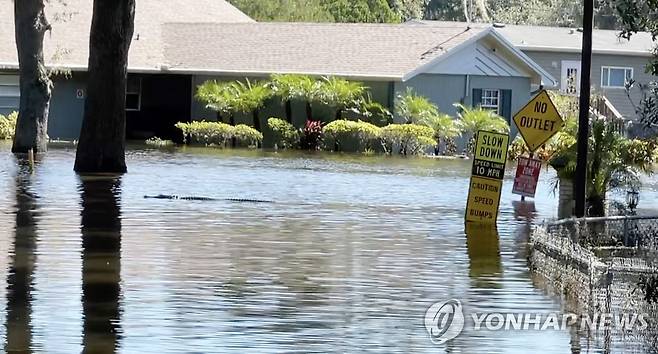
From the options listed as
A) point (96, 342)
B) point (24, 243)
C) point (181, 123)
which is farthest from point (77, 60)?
point (96, 342)

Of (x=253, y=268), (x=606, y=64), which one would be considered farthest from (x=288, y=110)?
(x=253, y=268)

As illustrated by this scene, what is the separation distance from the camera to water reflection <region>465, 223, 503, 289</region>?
56.6ft

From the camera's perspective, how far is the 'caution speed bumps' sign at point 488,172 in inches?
922

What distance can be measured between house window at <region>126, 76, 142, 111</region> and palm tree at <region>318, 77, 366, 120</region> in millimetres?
8177

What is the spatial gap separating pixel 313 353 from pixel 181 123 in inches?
1636

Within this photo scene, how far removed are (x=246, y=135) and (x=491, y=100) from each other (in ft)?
28.9

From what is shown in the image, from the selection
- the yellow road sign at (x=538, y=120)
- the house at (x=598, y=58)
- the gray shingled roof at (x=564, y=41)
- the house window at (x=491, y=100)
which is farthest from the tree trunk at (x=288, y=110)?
the yellow road sign at (x=538, y=120)

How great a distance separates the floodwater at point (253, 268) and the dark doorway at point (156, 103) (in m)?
23.7

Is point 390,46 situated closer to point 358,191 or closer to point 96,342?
point 358,191

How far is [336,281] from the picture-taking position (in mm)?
16812

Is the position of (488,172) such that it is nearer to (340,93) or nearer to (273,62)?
(340,93)

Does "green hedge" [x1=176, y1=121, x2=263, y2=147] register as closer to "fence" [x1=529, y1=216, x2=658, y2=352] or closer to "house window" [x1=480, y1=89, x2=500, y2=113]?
"house window" [x1=480, y1=89, x2=500, y2=113]

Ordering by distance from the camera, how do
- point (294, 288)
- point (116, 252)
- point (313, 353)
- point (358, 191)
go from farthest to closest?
point (358, 191) → point (116, 252) → point (294, 288) → point (313, 353)

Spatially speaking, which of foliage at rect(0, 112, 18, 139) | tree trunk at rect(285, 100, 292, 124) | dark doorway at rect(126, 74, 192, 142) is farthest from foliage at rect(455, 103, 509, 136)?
foliage at rect(0, 112, 18, 139)
